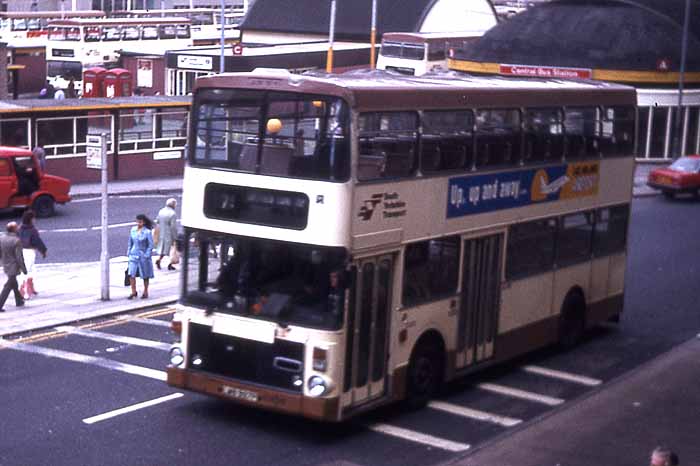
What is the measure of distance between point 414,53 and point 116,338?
47.6 m

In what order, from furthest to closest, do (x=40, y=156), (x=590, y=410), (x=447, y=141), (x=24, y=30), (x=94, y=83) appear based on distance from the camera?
(x=24, y=30) → (x=94, y=83) → (x=40, y=156) → (x=590, y=410) → (x=447, y=141)

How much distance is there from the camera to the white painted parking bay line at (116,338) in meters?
18.1

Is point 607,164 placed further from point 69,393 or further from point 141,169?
point 141,169

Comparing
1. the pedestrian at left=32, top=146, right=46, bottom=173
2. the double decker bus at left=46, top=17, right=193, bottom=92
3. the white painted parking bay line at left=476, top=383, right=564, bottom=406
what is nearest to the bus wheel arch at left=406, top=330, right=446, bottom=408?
the white painted parking bay line at left=476, top=383, right=564, bottom=406

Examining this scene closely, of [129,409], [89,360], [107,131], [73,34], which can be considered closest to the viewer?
[129,409]

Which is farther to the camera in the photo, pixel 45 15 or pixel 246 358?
pixel 45 15

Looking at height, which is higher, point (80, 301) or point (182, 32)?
point (182, 32)

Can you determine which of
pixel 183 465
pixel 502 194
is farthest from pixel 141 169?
pixel 183 465

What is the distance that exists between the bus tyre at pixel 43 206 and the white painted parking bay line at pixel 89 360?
46.7ft

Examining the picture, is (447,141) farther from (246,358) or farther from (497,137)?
(246,358)

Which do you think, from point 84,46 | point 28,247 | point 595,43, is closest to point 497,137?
point 28,247

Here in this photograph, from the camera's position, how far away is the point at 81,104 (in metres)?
38.2

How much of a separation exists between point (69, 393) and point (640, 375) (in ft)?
27.5

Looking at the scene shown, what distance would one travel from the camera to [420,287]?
1441cm
